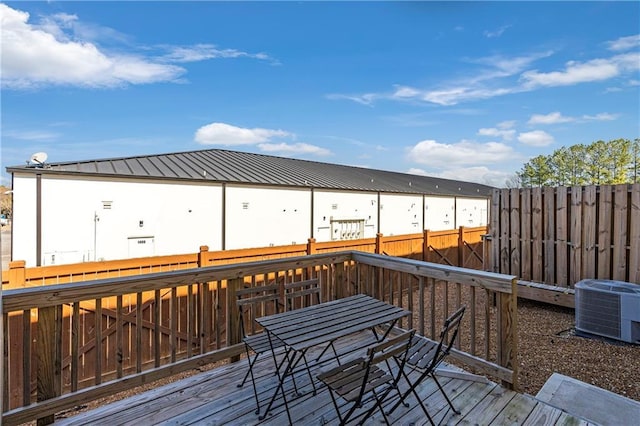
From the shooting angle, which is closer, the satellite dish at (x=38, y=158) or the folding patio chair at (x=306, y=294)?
the folding patio chair at (x=306, y=294)

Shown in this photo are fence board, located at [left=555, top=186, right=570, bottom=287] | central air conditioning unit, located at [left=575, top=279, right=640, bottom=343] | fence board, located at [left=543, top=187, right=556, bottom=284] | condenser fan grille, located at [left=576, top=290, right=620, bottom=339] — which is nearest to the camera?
central air conditioning unit, located at [left=575, top=279, right=640, bottom=343]

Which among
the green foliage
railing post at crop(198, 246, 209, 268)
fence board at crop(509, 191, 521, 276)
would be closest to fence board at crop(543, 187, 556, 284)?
fence board at crop(509, 191, 521, 276)

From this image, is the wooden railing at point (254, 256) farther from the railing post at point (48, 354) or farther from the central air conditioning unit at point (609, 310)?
the central air conditioning unit at point (609, 310)

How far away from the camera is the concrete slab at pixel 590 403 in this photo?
2469mm

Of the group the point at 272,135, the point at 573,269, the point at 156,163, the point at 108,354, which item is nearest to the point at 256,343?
the point at 108,354

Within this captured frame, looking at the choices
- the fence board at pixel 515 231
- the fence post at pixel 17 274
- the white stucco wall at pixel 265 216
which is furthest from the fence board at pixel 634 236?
the white stucco wall at pixel 265 216

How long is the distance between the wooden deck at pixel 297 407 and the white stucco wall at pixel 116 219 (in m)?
8.76

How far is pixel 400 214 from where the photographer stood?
19.1 meters

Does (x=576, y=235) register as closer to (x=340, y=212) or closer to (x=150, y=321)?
(x=150, y=321)

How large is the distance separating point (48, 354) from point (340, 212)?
14.2 m

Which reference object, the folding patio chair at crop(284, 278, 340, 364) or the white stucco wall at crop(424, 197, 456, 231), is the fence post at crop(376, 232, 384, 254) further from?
the white stucco wall at crop(424, 197, 456, 231)

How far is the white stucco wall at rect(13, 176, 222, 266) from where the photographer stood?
8.93m

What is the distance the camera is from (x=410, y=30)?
9.34 m

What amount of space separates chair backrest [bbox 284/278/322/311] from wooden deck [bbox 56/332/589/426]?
2.42ft
